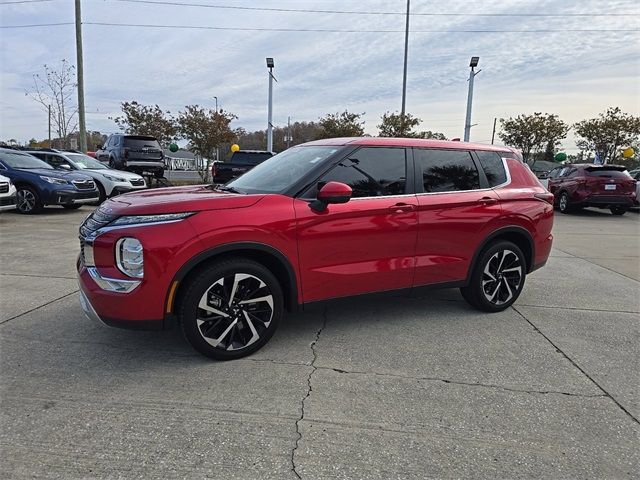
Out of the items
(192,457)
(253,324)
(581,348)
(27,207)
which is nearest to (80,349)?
(253,324)

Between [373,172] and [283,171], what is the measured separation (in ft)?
2.67

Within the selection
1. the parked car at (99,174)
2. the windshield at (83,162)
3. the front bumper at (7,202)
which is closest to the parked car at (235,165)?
the parked car at (99,174)

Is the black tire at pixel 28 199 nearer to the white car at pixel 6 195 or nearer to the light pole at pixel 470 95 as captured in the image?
the white car at pixel 6 195

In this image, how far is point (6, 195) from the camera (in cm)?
982

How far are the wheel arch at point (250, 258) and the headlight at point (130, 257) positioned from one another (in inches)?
9.7

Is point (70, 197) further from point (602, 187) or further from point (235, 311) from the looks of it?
point (602, 187)

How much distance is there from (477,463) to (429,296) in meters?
3.01

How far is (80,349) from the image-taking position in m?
3.61

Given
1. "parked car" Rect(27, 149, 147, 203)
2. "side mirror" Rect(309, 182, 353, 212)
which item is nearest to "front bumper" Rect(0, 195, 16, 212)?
"parked car" Rect(27, 149, 147, 203)

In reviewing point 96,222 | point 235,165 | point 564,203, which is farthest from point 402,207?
point 564,203

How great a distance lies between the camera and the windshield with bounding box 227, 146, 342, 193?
150 inches

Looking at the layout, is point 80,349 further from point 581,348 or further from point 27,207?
point 27,207

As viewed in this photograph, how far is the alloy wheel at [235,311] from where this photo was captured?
328 centimetres

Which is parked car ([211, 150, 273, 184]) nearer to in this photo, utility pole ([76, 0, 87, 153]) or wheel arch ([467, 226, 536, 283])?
utility pole ([76, 0, 87, 153])
